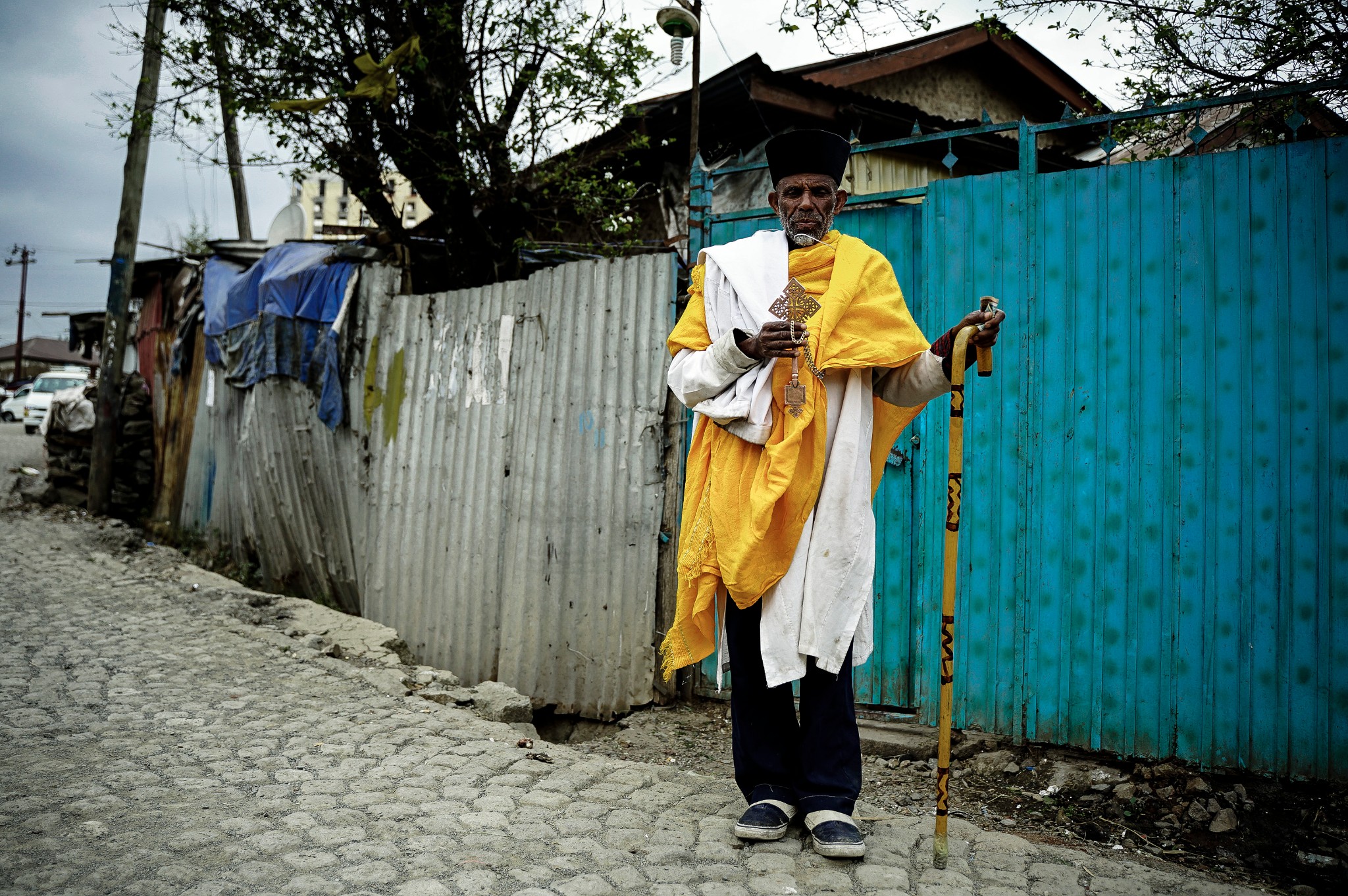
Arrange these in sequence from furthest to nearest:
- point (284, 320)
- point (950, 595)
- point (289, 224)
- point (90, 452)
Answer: point (90, 452)
point (289, 224)
point (284, 320)
point (950, 595)

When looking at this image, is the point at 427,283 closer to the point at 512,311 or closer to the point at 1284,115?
the point at 512,311

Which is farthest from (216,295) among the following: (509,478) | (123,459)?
(509,478)

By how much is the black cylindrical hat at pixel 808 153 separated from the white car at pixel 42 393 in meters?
26.8

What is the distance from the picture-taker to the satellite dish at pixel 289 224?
9.27 meters

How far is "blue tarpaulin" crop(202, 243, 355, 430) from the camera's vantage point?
661 cm

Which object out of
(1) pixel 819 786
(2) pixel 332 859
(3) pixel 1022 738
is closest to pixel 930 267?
(3) pixel 1022 738

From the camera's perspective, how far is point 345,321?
652 cm

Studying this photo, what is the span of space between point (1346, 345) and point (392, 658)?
469 centimetres

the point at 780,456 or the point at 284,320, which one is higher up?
the point at 284,320

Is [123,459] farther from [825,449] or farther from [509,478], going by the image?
[825,449]

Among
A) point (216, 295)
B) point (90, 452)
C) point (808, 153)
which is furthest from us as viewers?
point (90, 452)

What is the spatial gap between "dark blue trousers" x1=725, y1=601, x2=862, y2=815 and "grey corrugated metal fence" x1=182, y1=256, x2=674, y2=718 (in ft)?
5.01

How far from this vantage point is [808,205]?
9.06ft

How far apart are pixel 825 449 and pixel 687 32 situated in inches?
172
